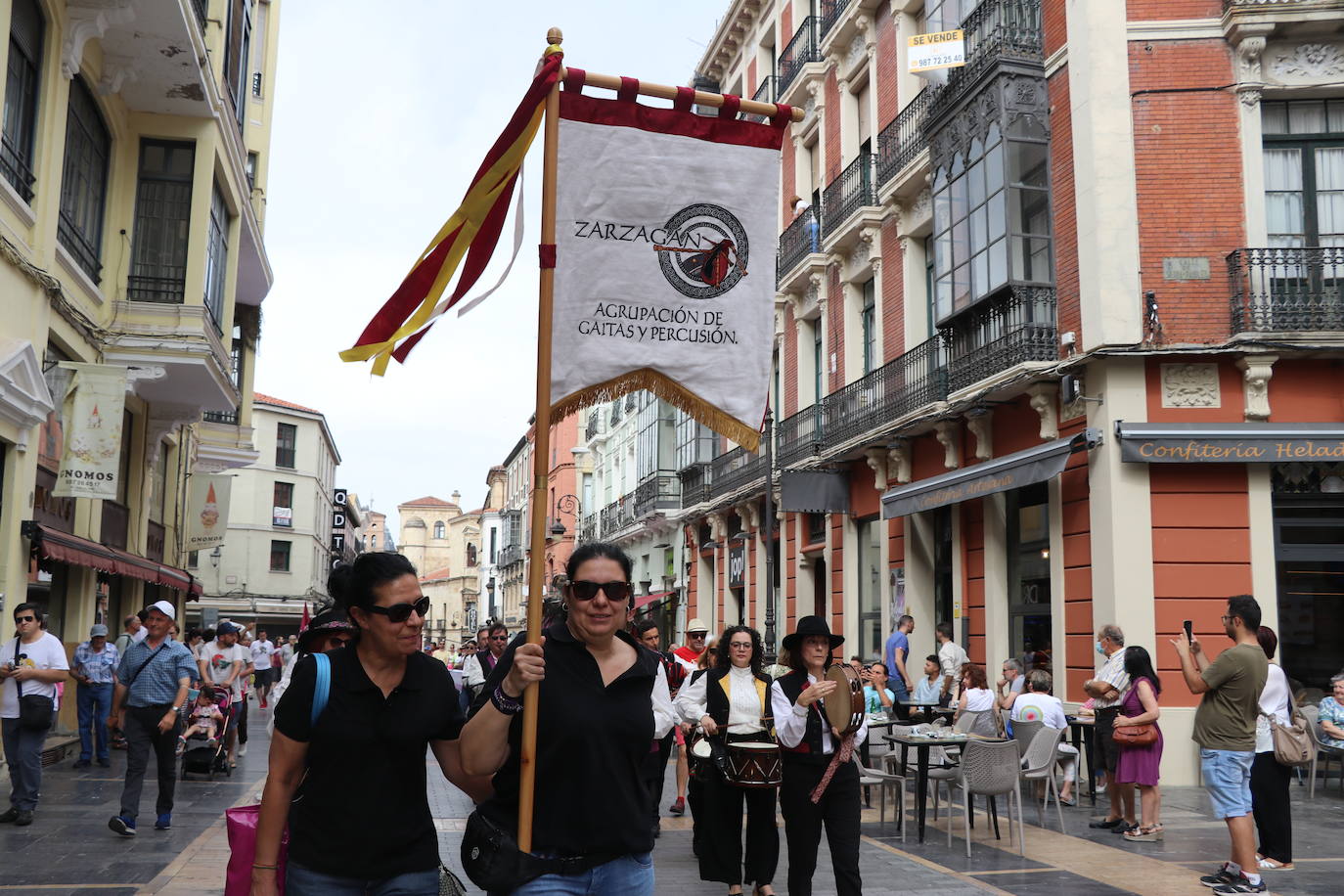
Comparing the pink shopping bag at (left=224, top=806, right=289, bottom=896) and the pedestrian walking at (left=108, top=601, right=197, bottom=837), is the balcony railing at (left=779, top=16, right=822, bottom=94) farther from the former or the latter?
the pink shopping bag at (left=224, top=806, right=289, bottom=896)

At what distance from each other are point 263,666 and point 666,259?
21884mm

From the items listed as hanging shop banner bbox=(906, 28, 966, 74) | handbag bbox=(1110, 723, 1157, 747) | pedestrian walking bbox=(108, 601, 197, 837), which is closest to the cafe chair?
handbag bbox=(1110, 723, 1157, 747)

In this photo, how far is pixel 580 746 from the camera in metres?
3.92

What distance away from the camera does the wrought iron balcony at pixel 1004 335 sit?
1609cm

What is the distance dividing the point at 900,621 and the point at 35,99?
13.0 m

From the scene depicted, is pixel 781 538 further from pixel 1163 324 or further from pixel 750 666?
pixel 750 666

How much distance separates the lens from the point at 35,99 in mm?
13664

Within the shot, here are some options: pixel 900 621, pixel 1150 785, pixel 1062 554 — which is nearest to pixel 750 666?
pixel 1150 785

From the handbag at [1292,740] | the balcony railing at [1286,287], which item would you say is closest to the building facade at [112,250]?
the handbag at [1292,740]

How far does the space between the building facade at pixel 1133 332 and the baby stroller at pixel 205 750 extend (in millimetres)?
9856

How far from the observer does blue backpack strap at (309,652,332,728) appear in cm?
384

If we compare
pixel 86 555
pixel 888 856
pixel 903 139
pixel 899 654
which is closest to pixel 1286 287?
pixel 899 654

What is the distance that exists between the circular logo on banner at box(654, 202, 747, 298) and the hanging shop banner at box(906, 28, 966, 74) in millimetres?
14418

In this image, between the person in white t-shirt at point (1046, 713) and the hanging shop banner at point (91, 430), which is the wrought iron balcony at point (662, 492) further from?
the person in white t-shirt at point (1046, 713)
